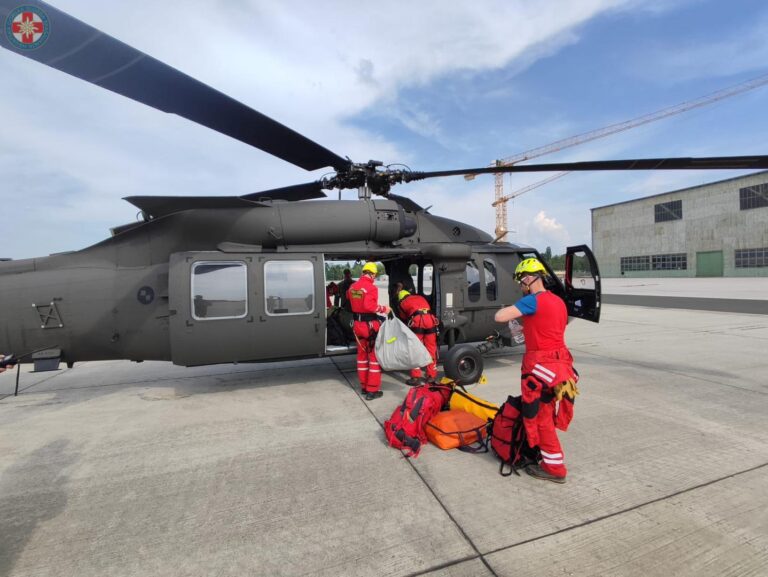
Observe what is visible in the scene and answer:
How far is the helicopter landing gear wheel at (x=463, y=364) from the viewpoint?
5516 millimetres

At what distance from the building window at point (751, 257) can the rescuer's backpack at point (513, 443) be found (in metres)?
53.5

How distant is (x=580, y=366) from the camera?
674 cm

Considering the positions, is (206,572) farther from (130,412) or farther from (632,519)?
(130,412)

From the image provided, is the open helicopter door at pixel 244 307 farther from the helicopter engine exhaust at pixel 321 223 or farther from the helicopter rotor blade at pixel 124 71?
the helicopter rotor blade at pixel 124 71

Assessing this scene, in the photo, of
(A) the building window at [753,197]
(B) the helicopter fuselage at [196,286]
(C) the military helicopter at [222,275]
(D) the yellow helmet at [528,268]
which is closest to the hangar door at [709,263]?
(A) the building window at [753,197]

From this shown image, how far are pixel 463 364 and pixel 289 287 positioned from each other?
2.81m

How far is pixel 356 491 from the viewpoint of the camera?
3023mm

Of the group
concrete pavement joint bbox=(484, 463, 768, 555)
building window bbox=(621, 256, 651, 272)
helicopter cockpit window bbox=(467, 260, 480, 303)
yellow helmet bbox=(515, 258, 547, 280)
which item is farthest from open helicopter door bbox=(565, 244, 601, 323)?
building window bbox=(621, 256, 651, 272)

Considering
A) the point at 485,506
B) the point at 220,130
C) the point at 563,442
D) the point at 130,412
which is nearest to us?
the point at 485,506

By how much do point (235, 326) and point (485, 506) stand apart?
3.84m

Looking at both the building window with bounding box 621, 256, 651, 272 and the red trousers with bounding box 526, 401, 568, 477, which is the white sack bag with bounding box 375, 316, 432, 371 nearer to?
the red trousers with bounding box 526, 401, 568, 477

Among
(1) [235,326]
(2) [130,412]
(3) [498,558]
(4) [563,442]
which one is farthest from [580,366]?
(2) [130,412]

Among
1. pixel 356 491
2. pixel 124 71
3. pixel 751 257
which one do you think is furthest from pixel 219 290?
pixel 751 257

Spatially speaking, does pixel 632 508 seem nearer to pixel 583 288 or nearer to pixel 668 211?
pixel 583 288
